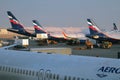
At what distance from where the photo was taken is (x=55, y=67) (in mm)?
15109

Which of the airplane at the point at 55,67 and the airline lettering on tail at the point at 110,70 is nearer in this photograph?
the airline lettering on tail at the point at 110,70

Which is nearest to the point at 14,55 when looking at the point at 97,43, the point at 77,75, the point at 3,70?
the point at 3,70

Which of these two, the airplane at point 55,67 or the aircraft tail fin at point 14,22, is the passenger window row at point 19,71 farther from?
the aircraft tail fin at point 14,22

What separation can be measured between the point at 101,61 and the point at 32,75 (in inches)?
170

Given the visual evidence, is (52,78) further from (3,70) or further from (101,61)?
(3,70)

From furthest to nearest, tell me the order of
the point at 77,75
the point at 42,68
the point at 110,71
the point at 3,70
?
1. the point at 3,70
2. the point at 42,68
3. the point at 77,75
4. the point at 110,71

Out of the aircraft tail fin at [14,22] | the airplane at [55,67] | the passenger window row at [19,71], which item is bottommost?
the passenger window row at [19,71]

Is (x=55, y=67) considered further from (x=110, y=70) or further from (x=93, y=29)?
(x=93, y=29)

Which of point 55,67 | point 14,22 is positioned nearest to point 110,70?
point 55,67

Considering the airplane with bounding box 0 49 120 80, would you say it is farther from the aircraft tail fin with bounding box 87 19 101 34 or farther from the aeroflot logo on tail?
the aircraft tail fin with bounding box 87 19 101 34

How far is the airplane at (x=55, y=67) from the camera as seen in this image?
12656 mm

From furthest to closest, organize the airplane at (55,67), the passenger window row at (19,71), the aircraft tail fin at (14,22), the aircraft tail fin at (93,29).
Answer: the aircraft tail fin at (14,22)
the aircraft tail fin at (93,29)
the passenger window row at (19,71)
the airplane at (55,67)

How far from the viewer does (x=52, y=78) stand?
48.3 ft

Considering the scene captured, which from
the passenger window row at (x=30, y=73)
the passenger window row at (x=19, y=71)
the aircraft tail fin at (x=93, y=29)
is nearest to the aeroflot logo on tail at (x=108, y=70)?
the passenger window row at (x=30, y=73)
